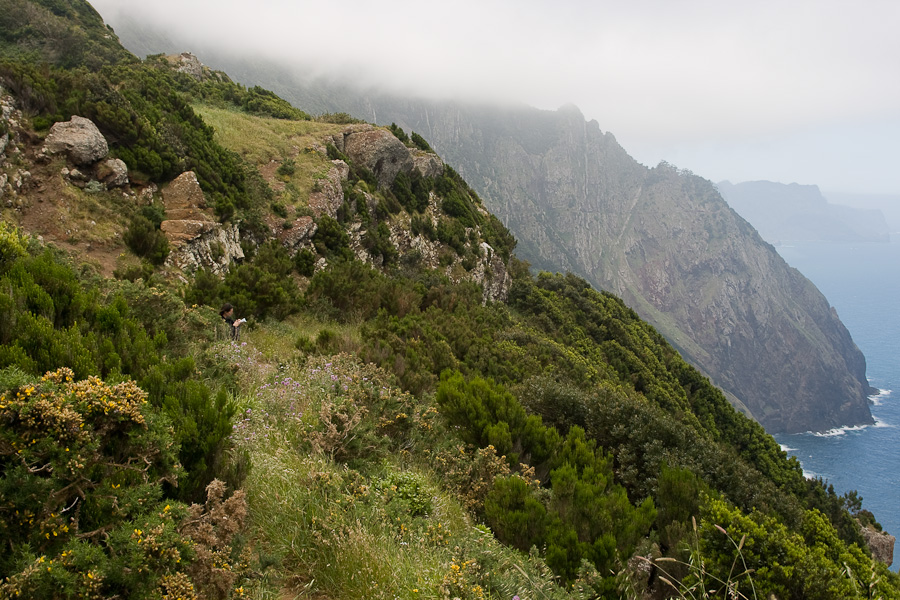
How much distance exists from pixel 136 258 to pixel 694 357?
484 ft

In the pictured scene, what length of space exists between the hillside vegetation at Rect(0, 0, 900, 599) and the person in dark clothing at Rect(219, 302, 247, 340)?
0.23 metres

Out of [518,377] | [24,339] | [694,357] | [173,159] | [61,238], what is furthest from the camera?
[694,357]

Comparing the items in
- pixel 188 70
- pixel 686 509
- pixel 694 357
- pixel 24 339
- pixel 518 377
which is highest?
pixel 188 70

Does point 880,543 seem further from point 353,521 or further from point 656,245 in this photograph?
point 656,245

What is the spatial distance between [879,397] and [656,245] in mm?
77287

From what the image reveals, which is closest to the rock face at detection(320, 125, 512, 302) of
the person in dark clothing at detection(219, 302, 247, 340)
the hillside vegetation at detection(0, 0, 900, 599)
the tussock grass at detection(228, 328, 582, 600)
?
the hillside vegetation at detection(0, 0, 900, 599)

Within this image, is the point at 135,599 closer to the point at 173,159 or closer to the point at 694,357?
the point at 173,159

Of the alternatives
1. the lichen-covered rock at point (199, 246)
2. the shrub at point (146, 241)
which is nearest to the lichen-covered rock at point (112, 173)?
the lichen-covered rock at point (199, 246)

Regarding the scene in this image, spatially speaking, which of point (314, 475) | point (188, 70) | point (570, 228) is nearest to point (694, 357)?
point (570, 228)

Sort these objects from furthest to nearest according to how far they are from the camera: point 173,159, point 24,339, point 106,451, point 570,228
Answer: point 570,228 → point 173,159 → point 24,339 → point 106,451

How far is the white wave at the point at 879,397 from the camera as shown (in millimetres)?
124175

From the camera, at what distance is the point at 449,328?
11516 millimetres

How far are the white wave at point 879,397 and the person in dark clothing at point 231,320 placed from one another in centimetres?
16683

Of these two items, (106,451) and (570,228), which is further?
(570,228)
